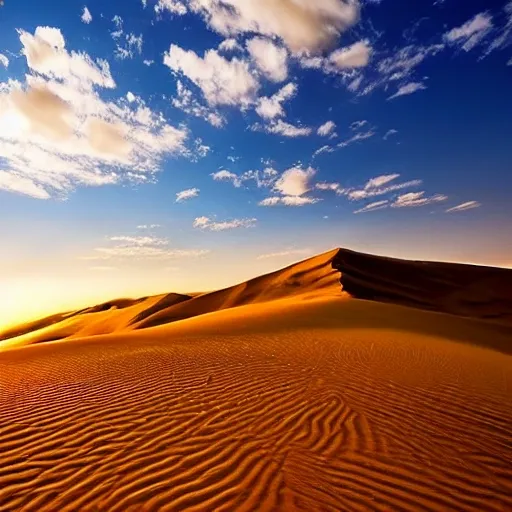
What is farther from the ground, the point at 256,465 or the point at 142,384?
the point at 142,384

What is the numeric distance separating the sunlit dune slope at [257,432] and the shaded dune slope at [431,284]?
20926 millimetres

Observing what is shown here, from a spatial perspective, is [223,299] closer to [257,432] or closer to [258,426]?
[258,426]

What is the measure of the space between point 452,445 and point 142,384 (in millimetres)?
5947

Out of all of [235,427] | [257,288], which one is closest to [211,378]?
[235,427]

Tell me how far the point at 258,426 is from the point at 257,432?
0.22 meters

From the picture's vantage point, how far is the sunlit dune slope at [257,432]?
151 inches

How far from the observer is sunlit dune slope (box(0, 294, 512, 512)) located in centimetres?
382

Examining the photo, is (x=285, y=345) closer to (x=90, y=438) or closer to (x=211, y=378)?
(x=211, y=378)

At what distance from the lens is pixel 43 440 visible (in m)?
5.05

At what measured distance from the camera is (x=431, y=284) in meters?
39.0

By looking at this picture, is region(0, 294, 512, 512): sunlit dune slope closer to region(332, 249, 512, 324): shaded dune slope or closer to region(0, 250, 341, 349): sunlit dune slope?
region(0, 250, 341, 349): sunlit dune slope

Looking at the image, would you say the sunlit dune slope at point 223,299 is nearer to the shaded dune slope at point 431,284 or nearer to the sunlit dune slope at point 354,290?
the sunlit dune slope at point 354,290

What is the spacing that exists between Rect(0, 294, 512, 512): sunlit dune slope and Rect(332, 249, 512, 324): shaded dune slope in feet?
68.7

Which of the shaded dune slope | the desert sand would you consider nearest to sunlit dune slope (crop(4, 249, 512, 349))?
the shaded dune slope
